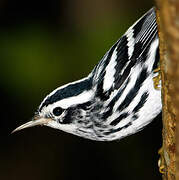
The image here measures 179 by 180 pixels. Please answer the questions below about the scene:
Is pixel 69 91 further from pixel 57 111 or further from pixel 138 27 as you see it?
pixel 138 27

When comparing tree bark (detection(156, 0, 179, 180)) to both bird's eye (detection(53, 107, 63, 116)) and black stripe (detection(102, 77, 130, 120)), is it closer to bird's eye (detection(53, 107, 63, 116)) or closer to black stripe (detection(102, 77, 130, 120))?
black stripe (detection(102, 77, 130, 120))

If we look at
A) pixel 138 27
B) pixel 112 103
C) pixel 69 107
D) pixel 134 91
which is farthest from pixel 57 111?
pixel 138 27

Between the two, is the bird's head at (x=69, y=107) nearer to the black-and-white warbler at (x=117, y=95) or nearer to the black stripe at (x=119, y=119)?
the black-and-white warbler at (x=117, y=95)

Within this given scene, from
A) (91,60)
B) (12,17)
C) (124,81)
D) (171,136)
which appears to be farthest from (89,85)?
(12,17)

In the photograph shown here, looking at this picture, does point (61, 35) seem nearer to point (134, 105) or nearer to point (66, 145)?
point (66, 145)

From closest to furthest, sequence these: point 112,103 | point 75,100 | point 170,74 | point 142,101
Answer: point 170,74 → point 142,101 → point 112,103 → point 75,100
